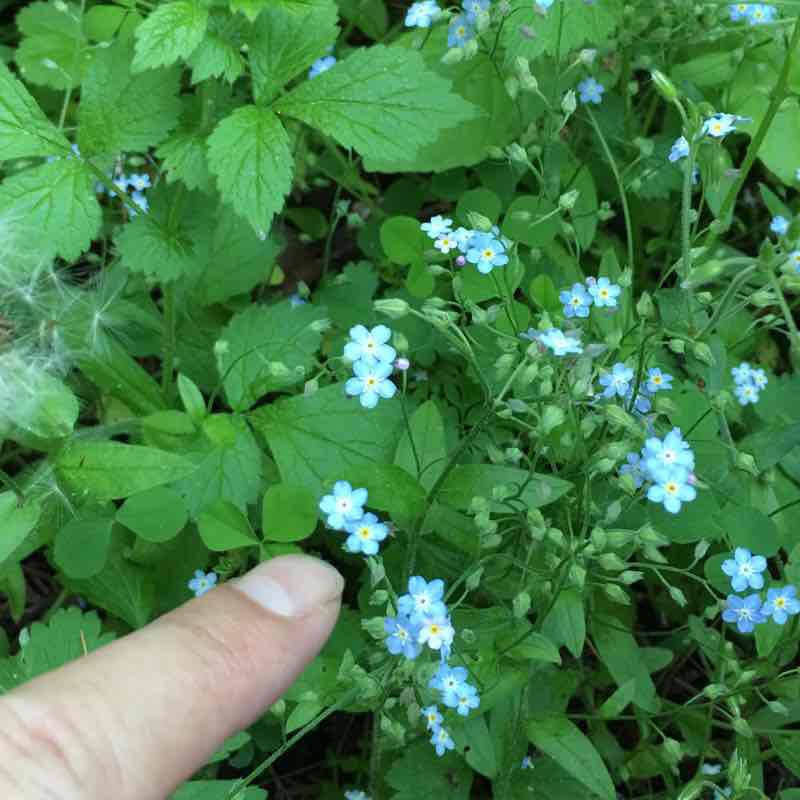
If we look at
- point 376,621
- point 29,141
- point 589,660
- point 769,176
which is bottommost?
point 589,660

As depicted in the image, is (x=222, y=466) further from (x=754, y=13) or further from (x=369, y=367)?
(x=754, y=13)

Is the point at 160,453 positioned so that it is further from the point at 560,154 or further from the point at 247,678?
the point at 560,154

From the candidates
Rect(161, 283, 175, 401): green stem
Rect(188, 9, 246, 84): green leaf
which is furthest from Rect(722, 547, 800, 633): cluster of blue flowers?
Rect(188, 9, 246, 84): green leaf

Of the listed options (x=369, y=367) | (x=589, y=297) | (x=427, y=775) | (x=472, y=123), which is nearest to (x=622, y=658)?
(x=427, y=775)

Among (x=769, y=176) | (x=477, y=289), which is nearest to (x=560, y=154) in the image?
(x=477, y=289)

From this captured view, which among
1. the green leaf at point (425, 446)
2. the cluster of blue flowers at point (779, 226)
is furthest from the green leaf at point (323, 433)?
the cluster of blue flowers at point (779, 226)

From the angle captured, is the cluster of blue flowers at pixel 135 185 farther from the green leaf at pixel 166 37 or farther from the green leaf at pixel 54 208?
the green leaf at pixel 166 37

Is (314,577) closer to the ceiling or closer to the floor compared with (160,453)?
closer to the floor
